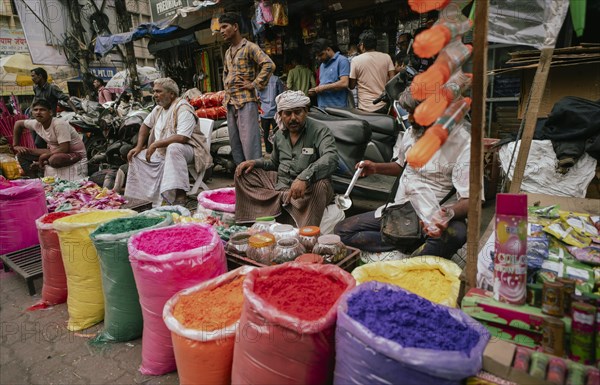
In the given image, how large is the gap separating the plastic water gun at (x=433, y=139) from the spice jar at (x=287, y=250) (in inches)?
42.5

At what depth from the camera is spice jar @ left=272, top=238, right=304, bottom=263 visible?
205cm

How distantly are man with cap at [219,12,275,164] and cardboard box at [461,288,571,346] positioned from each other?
11.3ft

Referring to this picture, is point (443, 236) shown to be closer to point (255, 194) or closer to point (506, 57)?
point (255, 194)

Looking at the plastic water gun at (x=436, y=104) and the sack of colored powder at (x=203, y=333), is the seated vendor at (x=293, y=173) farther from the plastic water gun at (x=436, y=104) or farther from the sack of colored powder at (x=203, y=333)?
the plastic water gun at (x=436, y=104)

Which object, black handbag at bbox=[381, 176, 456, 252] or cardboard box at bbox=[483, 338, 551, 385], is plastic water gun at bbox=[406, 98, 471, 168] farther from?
black handbag at bbox=[381, 176, 456, 252]

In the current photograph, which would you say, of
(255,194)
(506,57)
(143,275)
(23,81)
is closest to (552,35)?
(143,275)

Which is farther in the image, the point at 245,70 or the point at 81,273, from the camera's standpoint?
the point at 245,70

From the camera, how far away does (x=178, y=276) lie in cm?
173

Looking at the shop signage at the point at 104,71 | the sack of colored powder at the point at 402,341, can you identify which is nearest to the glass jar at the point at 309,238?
the sack of colored powder at the point at 402,341

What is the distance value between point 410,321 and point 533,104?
1.07 meters

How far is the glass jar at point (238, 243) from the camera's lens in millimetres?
2250

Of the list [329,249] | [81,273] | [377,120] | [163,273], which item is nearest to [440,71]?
[329,249]

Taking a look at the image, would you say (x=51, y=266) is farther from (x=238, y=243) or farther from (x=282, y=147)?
(x=282, y=147)

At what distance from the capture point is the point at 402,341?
1069 millimetres
